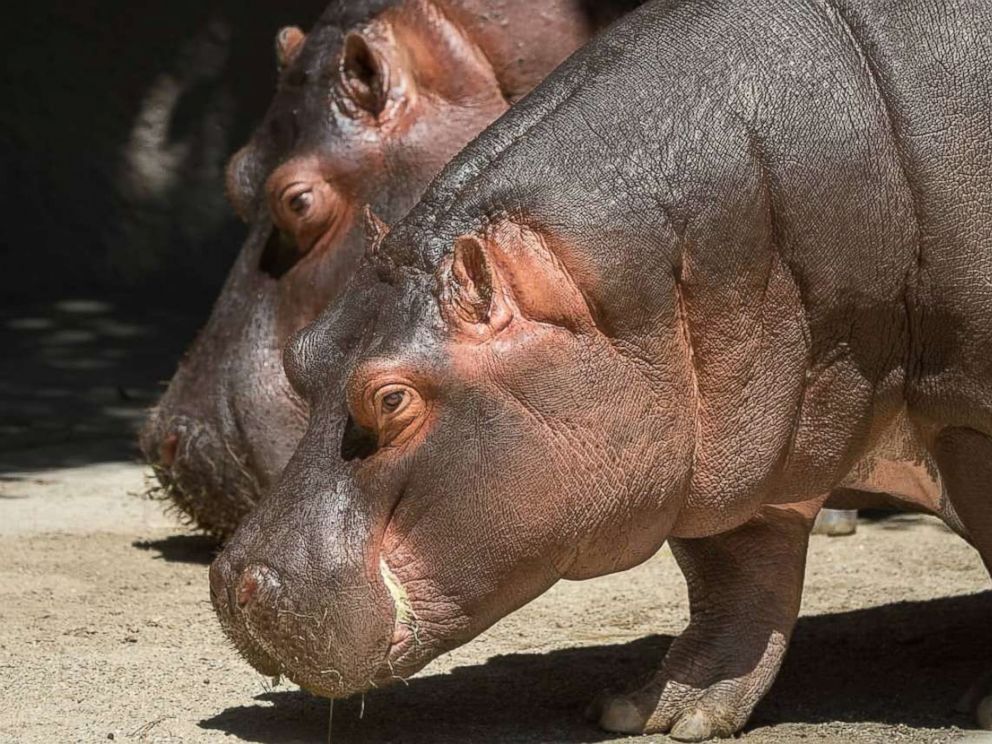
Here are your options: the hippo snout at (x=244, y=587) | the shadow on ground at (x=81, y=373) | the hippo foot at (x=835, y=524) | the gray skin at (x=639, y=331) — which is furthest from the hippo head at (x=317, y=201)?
the hippo foot at (x=835, y=524)

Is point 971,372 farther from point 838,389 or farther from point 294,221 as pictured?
point 294,221

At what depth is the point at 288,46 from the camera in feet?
20.0

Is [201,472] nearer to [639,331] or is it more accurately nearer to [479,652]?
[479,652]

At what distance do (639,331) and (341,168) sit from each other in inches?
82.9

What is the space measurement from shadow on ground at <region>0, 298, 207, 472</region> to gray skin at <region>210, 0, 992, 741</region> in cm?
351

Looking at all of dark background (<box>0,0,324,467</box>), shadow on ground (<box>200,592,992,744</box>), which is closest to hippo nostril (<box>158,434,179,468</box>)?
shadow on ground (<box>200,592,992,744</box>)

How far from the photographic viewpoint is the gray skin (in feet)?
12.2

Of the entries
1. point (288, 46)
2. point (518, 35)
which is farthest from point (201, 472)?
point (518, 35)

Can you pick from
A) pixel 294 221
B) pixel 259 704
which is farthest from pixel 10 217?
pixel 259 704

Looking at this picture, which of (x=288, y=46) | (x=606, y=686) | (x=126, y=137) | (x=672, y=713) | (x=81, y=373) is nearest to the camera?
(x=672, y=713)

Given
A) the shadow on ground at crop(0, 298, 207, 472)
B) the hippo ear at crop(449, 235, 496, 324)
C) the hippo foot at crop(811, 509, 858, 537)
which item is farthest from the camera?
the shadow on ground at crop(0, 298, 207, 472)

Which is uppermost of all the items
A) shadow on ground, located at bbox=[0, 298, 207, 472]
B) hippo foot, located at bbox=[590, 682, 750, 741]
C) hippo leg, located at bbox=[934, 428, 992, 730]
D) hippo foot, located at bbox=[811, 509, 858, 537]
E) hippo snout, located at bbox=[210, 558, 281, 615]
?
hippo leg, located at bbox=[934, 428, 992, 730]

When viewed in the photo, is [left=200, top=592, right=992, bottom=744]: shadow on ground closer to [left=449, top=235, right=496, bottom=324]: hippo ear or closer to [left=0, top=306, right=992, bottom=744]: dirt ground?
[left=0, top=306, right=992, bottom=744]: dirt ground

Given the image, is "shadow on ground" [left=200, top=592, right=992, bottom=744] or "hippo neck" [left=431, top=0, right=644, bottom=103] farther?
"hippo neck" [left=431, top=0, right=644, bottom=103]
